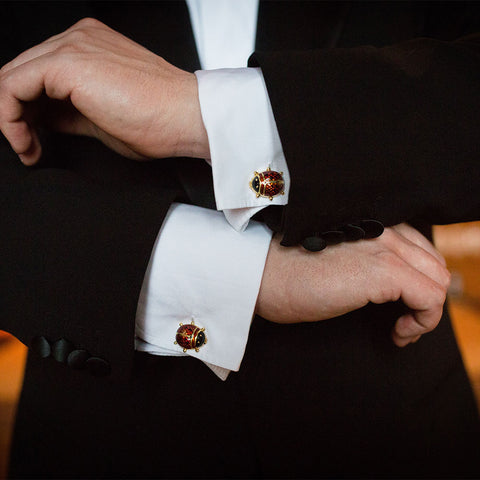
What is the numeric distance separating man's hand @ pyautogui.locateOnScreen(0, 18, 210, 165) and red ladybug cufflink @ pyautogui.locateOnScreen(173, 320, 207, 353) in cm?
24

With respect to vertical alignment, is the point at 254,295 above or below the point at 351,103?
below

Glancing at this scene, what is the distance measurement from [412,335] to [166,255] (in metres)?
0.38

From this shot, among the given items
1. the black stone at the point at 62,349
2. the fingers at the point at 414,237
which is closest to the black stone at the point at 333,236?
the fingers at the point at 414,237

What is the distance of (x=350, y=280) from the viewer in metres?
0.57

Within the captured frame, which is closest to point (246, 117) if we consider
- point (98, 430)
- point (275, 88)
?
point (275, 88)

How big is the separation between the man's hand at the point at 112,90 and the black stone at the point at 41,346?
273 millimetres

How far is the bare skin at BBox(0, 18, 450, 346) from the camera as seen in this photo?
0.54 metres

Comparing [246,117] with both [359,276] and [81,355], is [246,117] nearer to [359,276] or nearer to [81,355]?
[359,276]

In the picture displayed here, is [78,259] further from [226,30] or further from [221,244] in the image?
[226,30]

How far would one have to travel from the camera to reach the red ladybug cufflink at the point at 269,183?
0.55 m

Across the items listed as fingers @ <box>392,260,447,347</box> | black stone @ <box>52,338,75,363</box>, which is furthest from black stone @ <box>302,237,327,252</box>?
black stone @ <box>52,338,75,363</box>

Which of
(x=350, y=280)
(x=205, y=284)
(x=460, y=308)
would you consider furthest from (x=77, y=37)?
(x=460, y=308)

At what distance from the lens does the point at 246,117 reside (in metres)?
0.55

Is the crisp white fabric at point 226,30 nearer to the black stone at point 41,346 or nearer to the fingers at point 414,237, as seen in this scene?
the fingers at point 414,237
